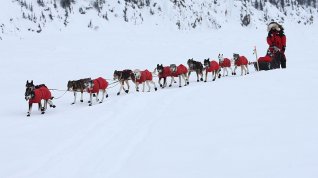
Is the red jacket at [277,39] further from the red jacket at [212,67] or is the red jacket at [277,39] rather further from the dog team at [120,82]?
the red jacket at [212,67]

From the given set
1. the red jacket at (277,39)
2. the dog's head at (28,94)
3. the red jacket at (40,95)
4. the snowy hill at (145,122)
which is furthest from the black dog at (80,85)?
the red jacket at (277,39)

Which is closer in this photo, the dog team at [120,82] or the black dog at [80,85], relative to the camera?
the dog team at [120,82]

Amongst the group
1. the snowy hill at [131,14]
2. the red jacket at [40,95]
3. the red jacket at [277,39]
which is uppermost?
the snowy hill at [131,14]

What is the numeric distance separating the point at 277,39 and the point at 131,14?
1553 cm

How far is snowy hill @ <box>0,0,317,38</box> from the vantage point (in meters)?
23.2

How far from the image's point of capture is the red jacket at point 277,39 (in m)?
15.0

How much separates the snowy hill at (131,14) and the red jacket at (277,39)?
13.4 meters

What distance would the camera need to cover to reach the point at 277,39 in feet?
49.4

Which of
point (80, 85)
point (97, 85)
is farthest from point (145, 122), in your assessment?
point (80, 85)

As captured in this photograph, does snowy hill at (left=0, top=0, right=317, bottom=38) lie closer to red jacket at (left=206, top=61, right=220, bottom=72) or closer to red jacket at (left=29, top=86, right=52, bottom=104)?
red jacket at (left=29, top=86, right=52, bottom=104)

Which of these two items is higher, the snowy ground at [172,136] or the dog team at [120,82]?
the dog team at [120,82]

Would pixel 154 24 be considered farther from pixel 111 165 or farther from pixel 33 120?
pixel 111 165

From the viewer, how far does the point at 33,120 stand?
31.3 ft

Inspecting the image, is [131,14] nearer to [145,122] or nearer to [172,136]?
[145,122]
